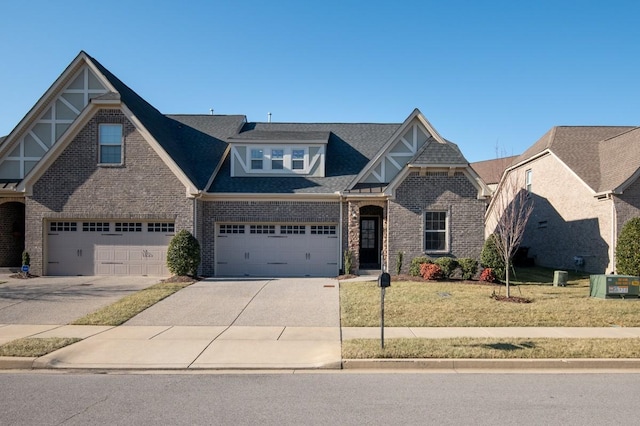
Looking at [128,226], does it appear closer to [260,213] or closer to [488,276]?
[260,213]

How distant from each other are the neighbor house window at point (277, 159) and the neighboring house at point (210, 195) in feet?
0.25

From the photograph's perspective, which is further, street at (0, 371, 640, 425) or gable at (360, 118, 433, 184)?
gable at (360, 118, 433, 184)

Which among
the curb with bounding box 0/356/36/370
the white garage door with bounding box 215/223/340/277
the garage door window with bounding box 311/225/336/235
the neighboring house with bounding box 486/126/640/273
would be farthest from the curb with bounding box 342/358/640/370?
the neighboring house with bounding box 486/126/640/273

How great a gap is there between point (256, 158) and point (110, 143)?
Answer: 6.15 m

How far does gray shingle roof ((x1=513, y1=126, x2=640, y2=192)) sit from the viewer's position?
19.9m

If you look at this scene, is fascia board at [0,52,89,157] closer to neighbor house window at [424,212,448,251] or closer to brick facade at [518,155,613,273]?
neighbor house window at [424,212,448,251]

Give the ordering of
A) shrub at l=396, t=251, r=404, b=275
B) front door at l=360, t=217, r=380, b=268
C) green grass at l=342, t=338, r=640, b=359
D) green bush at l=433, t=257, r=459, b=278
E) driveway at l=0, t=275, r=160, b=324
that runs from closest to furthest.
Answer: green grass at l=342, t=338, r=640, b=359 < driveway at l=0, t=275, r=160, b=324 < green bush at l=433, t=257, r=459, b=278 < shrub at l=396, t=251, r=404, b=275 < front door at l=360, t=217, r=380, b=268

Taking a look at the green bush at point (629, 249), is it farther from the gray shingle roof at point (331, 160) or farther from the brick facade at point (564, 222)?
the gray shingle roof at point (331, 160)

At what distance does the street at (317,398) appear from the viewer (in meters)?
5.51

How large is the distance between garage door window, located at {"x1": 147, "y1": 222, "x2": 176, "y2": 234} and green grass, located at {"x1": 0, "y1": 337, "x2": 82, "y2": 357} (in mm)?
9305

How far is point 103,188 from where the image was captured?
1830 centimetres

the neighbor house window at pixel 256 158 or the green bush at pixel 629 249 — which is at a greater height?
the neighbor house window at pixel 256 158

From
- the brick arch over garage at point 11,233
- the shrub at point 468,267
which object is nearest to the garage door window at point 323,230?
the shrub at point 468,267

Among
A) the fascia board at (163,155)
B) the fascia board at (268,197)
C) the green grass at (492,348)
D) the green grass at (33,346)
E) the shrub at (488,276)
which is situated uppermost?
the fascia board at (163,155)
